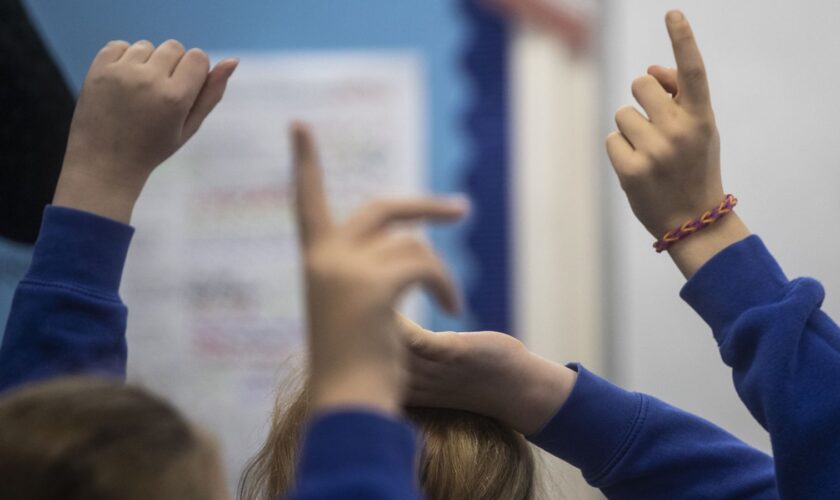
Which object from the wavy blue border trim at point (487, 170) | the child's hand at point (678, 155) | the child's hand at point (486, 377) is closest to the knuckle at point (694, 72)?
the child's hand at point (678, 155)

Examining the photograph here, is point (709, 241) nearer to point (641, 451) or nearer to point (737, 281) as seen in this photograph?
point (737, 281)

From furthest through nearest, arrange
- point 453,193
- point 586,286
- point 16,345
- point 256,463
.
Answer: point 453,193
point 586,286
point 256,463
point 16,345

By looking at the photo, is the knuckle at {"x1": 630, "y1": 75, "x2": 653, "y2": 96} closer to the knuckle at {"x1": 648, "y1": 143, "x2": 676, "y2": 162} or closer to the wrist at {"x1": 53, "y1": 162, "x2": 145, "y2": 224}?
the knuckle at {"x1": 648, "y1": 143, "x2": 676, "y2": 162}

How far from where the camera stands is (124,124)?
1.60ft

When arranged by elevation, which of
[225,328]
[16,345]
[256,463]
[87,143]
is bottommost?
[225,328]

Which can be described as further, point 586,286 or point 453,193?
point 453,193

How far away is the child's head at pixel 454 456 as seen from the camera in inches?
21.2

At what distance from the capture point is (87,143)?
1.61ft

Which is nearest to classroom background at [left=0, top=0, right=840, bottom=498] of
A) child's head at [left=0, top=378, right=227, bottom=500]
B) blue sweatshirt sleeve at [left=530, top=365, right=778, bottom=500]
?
blue sweatshirt sleeve at [left=530, top=365, right=778, bottom=500]

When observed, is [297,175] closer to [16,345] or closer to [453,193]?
[16,345]

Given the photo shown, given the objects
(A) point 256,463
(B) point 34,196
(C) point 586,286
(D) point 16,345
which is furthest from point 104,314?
(C) point 586,286

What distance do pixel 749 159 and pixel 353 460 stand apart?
3.19 ft

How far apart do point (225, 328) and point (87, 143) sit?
1083 millimetres

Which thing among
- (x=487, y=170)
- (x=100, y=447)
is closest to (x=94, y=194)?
(x=100, y=447)
